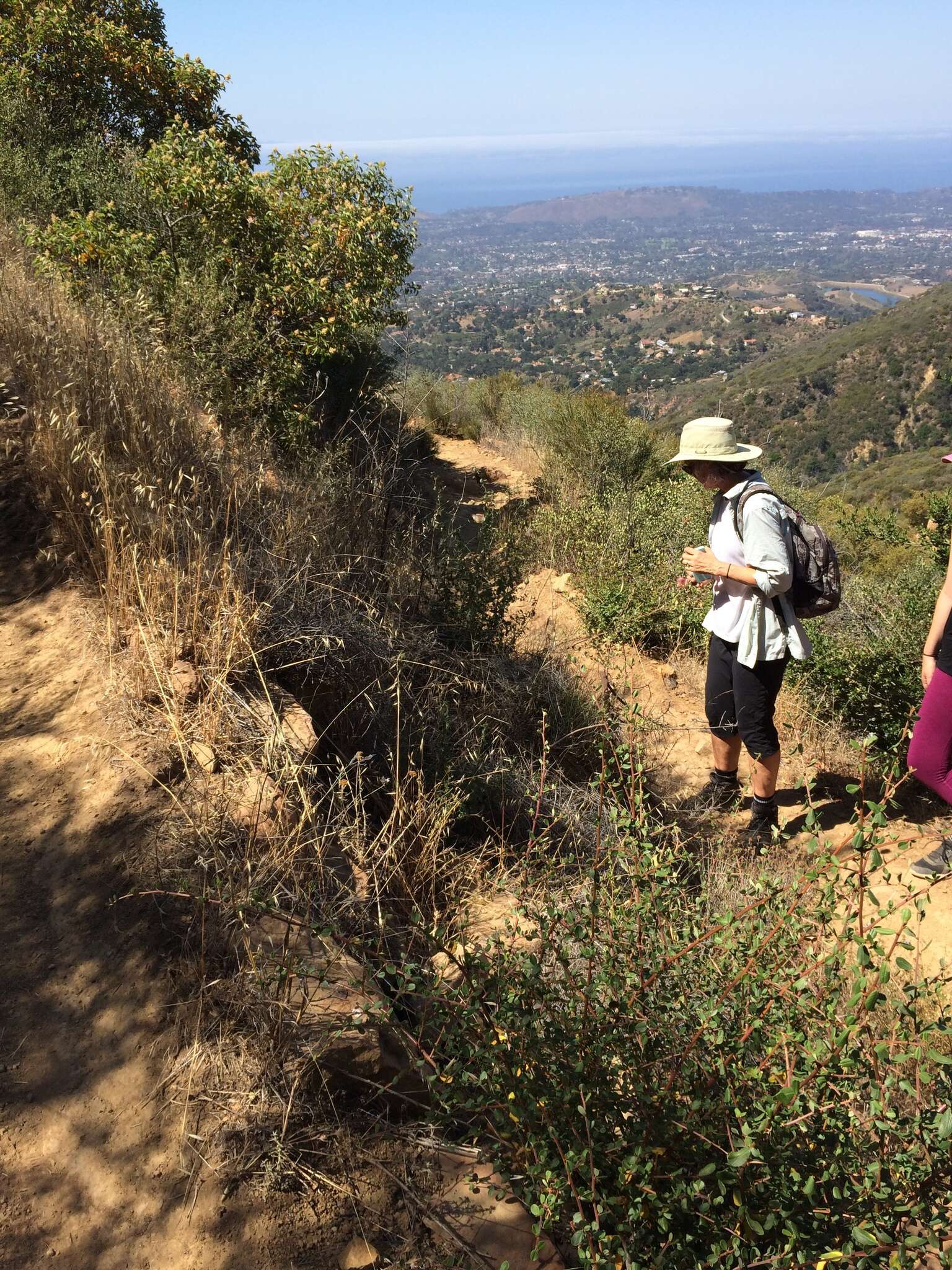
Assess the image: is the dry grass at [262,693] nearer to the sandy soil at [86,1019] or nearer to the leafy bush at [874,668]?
the sandy soil at [86,1019]

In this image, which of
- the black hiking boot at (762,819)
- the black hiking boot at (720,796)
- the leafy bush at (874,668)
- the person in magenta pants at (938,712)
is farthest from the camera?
the leafy bush at (874,668)

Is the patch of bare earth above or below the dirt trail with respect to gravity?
above

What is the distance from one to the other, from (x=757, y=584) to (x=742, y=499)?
1.26 ft

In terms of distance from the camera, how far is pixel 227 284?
5.82 metres

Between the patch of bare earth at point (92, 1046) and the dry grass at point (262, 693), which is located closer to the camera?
the patch of bare earth at point (92, 1046)

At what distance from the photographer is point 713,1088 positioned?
161 cm

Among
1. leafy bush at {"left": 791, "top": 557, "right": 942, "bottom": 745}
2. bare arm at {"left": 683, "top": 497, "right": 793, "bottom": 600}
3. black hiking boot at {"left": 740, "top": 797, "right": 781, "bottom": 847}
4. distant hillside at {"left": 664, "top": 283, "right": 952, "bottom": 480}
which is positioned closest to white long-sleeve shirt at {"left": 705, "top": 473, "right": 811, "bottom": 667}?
bare arm at {"left": 683, "top": 497, "right": 793, "bottom": 600}

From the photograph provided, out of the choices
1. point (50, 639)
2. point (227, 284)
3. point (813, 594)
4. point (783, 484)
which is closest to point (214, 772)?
point (50, 639)

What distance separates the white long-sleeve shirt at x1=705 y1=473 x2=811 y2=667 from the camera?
3.19m

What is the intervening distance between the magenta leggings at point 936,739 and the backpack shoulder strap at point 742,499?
0.94 metres

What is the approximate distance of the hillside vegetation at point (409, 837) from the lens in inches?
59.5

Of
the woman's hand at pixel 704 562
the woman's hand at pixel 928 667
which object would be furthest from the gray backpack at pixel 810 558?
the woman's hand at pixel 928 667

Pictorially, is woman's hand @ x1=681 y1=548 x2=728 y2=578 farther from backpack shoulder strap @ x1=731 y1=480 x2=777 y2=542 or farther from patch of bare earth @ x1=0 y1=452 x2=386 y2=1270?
patch of bare earth @ x1=0 y1=452 x2=386 y2=1270

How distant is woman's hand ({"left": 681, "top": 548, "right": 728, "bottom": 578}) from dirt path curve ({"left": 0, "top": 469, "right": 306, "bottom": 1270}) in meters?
2.28
